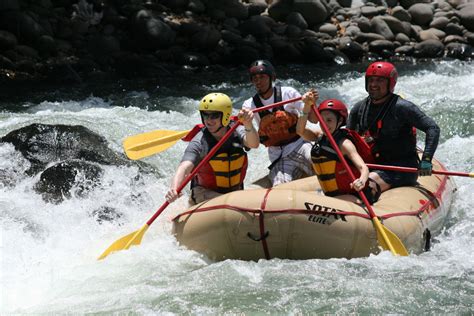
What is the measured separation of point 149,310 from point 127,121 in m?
5.70

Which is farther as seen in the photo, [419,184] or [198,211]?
[419,184]

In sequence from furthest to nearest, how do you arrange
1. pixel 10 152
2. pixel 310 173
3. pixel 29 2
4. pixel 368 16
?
1. pixel 368 16
2. pixel 29 2
3. pixel 10 152
4. pixel 310 173

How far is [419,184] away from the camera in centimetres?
635

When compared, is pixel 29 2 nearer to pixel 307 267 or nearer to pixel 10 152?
pixel 10 152

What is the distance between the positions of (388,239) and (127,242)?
197 cm

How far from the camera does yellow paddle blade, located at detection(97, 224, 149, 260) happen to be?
5.77 metres

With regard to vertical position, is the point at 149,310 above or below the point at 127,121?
above

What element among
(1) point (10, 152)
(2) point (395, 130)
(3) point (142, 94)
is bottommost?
(3) point (142, 94)

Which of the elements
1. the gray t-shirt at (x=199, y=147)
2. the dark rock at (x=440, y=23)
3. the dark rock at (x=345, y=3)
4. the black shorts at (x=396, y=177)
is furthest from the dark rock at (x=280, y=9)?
the gray t-shirt at (x=199, y=147)

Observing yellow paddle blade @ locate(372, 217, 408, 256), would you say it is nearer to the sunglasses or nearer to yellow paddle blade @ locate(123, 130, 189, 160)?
the sunglasses

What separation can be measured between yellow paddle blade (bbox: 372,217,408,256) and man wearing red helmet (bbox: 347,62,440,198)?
778 millimetres

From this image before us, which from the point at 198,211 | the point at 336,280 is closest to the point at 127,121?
the point at 198,211

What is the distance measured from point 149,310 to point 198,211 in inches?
42.1

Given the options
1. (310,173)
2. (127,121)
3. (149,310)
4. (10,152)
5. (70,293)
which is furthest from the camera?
(127,121)
